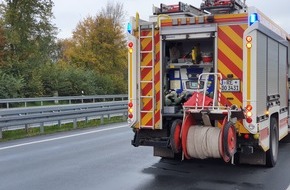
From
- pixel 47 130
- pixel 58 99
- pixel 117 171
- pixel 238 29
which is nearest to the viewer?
pixel 238 29

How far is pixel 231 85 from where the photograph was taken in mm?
7914

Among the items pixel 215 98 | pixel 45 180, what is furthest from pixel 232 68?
pixel 45 180

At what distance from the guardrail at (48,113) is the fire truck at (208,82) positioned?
6.27 metres

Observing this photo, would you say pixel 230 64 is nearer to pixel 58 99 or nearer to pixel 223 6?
pixel 223 6

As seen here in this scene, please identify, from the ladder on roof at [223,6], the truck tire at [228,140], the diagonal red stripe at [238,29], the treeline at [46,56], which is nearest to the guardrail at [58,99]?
the treeline at [46,56]

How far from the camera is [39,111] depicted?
15.3 meters

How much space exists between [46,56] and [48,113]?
26545mm

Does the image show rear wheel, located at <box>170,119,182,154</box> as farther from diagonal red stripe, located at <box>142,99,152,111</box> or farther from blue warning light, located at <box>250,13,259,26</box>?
blue warning light, located at <box>250,13,259,26</box>

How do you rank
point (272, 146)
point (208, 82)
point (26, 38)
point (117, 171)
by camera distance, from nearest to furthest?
point (208, 82) < point (117, 171) < point (272, 146) < point (26, 38)

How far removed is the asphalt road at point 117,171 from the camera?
7.40m

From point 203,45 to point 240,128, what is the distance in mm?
2023

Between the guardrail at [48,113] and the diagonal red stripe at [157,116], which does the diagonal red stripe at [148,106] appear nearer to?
the diagonal red stripe at [157,116]

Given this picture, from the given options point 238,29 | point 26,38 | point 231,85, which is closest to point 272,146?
point 231,85

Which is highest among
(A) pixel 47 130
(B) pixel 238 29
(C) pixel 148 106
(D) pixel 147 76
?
(B) pixel 238 29
